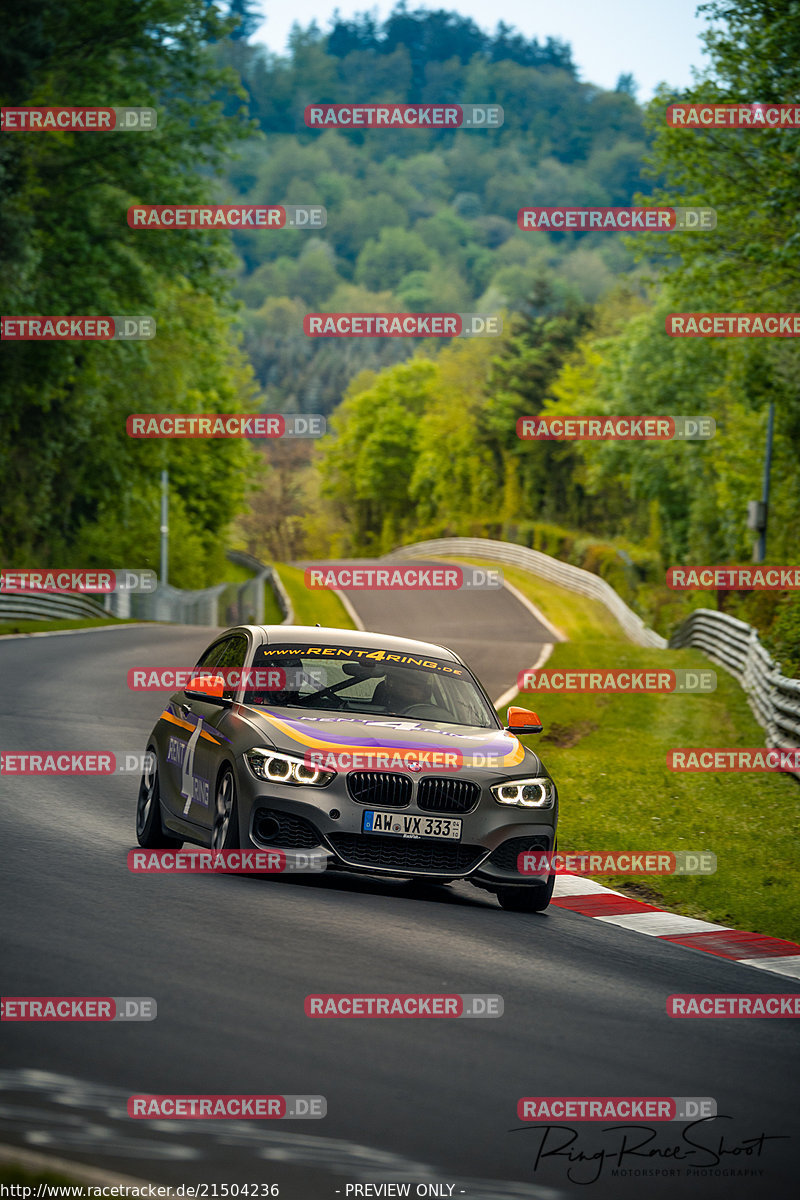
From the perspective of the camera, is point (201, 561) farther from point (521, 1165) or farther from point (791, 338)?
point (521, 1165)

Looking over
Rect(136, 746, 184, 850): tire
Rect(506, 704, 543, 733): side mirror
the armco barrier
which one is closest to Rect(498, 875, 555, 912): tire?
Rect(506, 704, 543, 733): side mirror

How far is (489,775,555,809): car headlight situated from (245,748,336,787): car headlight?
3.50 ft

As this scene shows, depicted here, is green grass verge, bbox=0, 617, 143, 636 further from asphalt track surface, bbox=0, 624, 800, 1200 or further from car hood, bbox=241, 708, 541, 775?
asphalt track surface, bbox=0, 624, 800, 1200

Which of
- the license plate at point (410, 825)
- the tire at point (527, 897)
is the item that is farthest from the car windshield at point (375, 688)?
the tire at point (527, 897)

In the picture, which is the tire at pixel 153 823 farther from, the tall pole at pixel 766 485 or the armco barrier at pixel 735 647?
the tall pole at pixel 766 485

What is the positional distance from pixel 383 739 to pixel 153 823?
2184 millimetres

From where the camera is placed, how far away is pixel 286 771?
29.9 ft

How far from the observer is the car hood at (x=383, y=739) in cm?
927

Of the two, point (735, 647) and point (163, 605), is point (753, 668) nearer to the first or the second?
point (735, 647)

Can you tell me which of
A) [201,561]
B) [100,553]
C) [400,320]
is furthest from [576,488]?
[400,320]

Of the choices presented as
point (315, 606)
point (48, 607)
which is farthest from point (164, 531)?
point (48, 607)

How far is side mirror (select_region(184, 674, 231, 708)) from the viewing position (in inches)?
396

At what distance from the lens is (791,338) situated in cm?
3794

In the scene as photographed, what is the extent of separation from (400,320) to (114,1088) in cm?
2769
